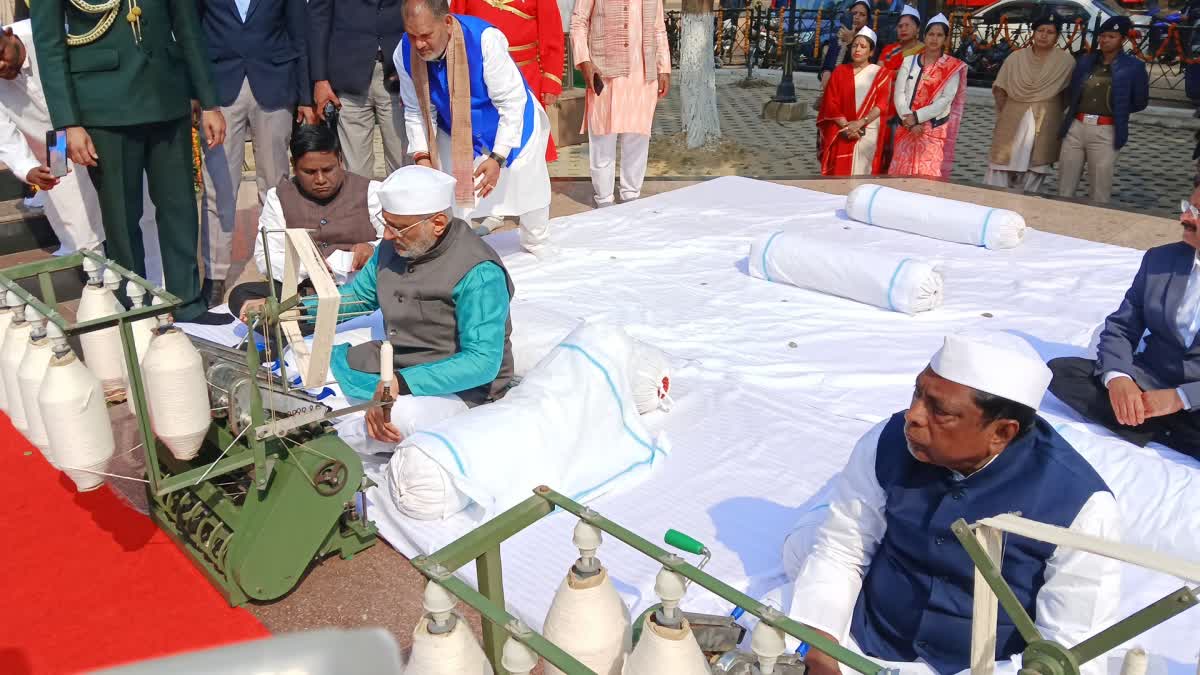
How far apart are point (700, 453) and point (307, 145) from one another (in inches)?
70.3

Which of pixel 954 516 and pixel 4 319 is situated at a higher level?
pixel 4 319

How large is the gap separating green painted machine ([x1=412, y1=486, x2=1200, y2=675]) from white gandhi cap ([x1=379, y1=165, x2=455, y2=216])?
136cm

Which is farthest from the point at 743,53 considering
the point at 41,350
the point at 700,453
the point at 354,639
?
the point at 354,639

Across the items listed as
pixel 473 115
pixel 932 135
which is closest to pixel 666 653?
pixel 473 115

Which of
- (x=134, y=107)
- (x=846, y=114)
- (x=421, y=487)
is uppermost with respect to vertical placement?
(x=134, y=107)

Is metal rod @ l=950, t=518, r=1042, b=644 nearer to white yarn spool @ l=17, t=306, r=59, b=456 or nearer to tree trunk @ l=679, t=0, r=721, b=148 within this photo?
white yarn spool @ l=17, t=306, r=59, b=456

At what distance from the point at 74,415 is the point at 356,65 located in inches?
125

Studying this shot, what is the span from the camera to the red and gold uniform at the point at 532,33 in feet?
16.8

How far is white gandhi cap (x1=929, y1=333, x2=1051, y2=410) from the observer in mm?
1668

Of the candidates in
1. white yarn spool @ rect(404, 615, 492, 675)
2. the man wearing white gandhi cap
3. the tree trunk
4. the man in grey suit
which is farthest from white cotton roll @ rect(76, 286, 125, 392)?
the tree trunk

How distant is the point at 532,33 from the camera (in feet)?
17.1

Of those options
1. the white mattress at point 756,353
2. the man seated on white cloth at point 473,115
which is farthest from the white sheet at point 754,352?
the man seated on white cloth at point 473,115

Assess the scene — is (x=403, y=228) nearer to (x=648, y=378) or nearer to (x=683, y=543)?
(x=648, y=378)

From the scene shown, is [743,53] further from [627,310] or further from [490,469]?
[490,469]
